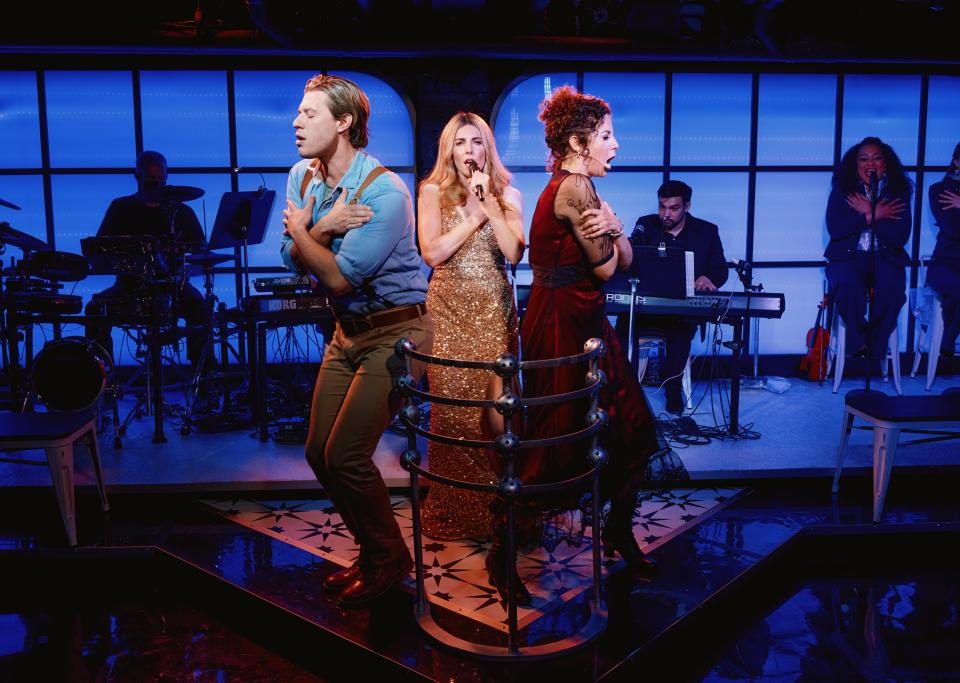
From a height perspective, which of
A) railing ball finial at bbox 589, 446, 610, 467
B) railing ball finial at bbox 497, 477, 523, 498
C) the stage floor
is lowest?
the stage floor

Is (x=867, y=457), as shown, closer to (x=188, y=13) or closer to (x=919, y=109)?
(x=919, y=109)

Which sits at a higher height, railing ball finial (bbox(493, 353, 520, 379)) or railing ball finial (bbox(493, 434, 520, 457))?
railing ball finial (bbox(493, 353, 520, 379))

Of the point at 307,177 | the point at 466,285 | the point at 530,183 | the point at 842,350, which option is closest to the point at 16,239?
the point at 307,177

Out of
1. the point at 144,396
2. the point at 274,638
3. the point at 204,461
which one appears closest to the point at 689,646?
the point at 274,638

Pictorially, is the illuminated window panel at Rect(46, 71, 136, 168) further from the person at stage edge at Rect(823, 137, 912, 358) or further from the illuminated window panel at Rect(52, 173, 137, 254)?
the person at stage edge at Rect(823, 137, 912, 358)

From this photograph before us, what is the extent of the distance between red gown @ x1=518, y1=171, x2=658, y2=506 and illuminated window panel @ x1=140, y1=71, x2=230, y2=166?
5345 millimetres

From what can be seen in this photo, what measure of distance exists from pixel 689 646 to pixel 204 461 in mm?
2984

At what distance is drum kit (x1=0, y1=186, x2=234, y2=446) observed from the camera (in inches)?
201

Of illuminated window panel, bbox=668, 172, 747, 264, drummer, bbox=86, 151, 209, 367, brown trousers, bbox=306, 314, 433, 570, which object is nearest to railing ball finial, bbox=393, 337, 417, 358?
brown trousers, bbox=306, 314, 433, 570

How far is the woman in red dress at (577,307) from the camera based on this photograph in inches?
117

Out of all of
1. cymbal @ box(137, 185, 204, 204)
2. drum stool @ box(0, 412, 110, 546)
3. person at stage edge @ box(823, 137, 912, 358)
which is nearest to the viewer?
drum stool @ box(0, 412, 110, 546)

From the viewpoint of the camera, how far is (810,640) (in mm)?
2951

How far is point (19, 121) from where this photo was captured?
7.29 m

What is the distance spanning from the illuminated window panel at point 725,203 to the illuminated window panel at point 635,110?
0.37 m
